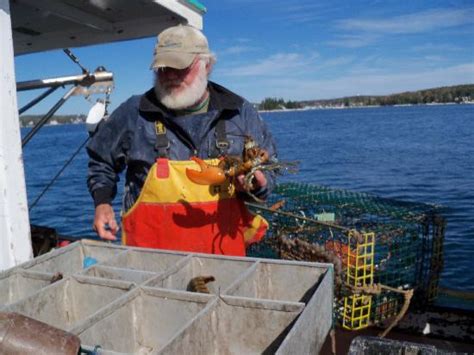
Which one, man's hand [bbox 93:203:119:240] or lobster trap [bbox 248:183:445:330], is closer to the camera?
man's hand [bbox 93:203:119:240]

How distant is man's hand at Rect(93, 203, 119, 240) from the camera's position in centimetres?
288

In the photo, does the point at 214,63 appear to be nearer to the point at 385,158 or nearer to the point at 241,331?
the point at 241,331

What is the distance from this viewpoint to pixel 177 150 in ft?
10.3

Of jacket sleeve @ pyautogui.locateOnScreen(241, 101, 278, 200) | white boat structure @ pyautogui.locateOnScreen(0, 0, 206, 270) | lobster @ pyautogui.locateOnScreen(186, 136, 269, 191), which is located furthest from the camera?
jacket sleeve @ pyautogui.locateOnScreen(241, 101, 278, 200)

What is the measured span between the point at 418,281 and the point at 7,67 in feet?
14.4

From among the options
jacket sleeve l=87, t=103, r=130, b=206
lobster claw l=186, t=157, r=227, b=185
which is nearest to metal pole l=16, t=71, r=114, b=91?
jacket sleeve l=87, t=103, r=130, b=206

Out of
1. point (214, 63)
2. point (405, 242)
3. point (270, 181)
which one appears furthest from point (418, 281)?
point (214, 63)

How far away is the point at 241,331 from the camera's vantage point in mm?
1896

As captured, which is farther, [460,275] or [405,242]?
[460,275]

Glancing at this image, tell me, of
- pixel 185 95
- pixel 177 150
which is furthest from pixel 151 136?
pixel 185 95

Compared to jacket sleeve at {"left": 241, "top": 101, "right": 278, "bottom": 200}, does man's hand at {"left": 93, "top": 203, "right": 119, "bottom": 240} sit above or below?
below

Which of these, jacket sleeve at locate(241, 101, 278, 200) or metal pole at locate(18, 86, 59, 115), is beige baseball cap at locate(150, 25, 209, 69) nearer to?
jacket sleeve at locate(241, 101, 278, 200)

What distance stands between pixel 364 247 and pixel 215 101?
187 cm

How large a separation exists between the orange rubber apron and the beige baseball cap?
63cm
